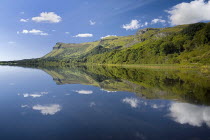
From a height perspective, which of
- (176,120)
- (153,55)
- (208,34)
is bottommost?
(176,120)

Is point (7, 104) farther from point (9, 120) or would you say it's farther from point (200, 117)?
point (200, 117)

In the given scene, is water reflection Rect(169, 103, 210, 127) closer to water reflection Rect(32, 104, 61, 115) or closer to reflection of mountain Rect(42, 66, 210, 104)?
reflection of mountain Rect(42, 66, 210, 104)

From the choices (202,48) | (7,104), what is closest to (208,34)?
(202,48)

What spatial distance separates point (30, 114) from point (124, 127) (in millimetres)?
9935

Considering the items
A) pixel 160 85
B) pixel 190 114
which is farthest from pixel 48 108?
pixel 160 85

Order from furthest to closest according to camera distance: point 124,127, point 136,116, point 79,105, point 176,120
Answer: point 79,105 → point 136,116 → point 176,120 → point 124,127

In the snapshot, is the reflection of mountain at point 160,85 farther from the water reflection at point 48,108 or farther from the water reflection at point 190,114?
the water reflection at point 48,108

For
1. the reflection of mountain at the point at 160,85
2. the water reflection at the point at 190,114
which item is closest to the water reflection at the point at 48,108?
the water reflection at the point at 190,114

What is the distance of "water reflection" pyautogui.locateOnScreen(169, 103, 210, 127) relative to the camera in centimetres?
1446

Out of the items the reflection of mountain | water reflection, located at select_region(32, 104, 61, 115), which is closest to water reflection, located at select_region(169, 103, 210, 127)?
the reflection of mountain

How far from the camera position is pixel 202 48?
145250mm

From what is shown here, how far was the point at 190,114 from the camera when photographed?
53.1ft

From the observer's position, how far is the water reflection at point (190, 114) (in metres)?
14.5

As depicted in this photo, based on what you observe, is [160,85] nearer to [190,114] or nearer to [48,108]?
[190,114]
